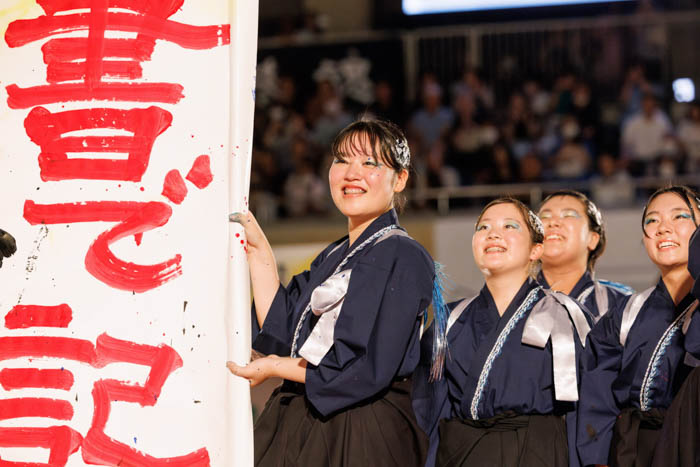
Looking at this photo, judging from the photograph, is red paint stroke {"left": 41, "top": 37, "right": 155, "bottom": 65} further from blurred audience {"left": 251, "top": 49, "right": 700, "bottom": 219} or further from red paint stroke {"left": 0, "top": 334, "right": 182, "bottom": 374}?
blurred audience {"left": 251, "top": 49, "right": 700, "bottom": 219}

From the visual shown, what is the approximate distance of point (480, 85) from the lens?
6.18 m

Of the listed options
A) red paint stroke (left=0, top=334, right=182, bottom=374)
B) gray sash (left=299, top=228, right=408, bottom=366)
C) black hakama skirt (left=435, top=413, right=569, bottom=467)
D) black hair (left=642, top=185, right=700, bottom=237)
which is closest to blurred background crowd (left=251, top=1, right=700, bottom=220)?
black hair (left=642, top=185, right=700, bottom=237)

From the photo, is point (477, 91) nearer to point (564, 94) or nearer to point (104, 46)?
point (564, 94)

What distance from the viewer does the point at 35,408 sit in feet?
5.65

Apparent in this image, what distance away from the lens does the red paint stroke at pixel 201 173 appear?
177 centimetres

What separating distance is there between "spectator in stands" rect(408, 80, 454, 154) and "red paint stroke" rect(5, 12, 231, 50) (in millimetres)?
4239

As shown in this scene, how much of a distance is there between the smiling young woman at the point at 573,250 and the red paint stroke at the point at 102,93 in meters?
1.41

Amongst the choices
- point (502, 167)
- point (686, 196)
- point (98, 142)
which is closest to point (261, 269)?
point (98, 142)

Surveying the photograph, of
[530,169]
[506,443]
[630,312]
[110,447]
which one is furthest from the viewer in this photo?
[530,169]

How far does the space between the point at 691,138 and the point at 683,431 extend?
4.00 meters

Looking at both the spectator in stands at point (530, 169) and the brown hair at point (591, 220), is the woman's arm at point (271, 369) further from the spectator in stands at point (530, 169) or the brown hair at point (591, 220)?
the spectator in stands at point (530, 169)

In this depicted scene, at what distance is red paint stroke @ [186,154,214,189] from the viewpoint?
1766 millimetres

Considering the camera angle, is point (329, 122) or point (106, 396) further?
point (329, 122)

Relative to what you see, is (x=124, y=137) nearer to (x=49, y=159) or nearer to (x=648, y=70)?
(x=49, y=159)
